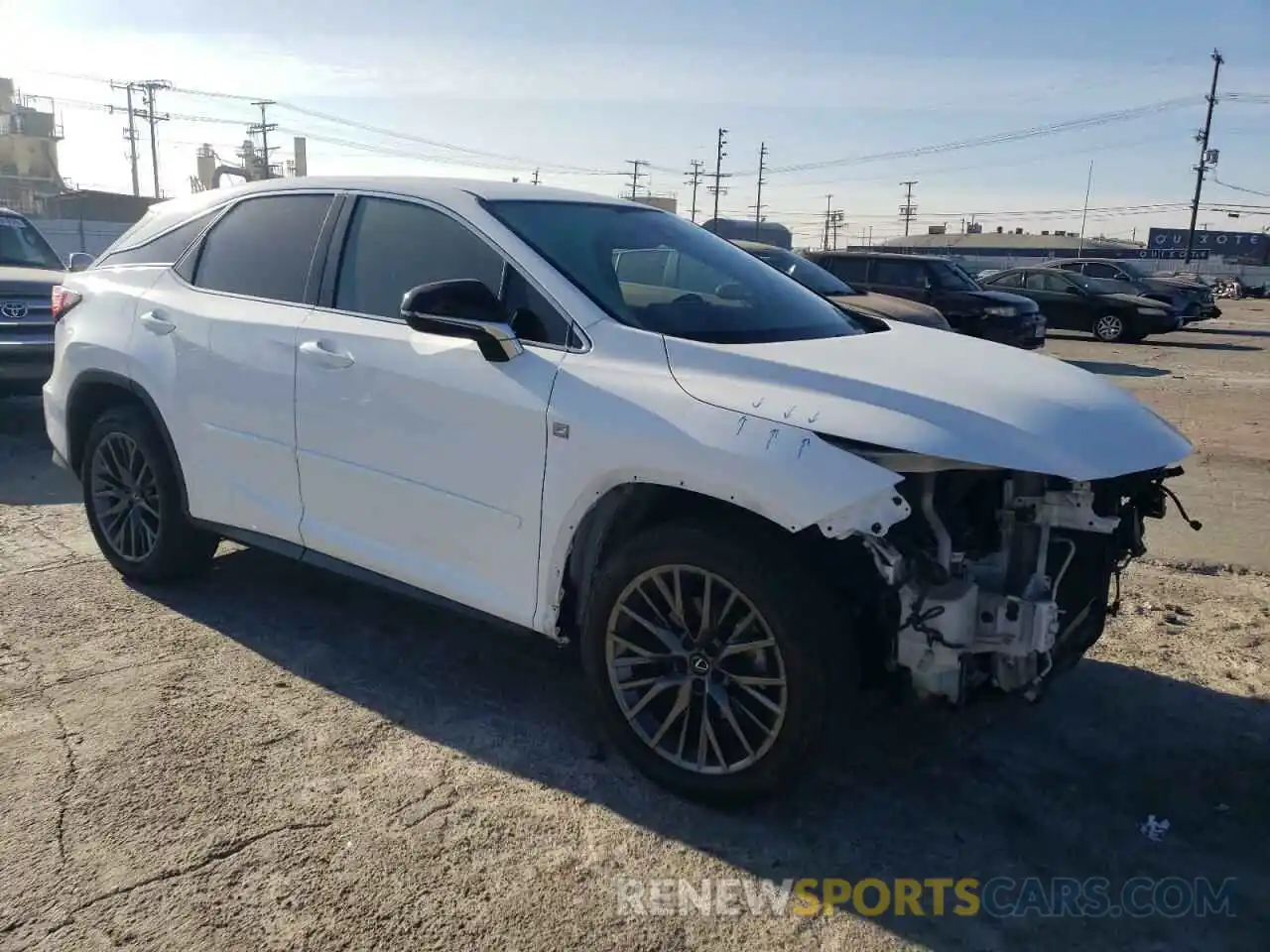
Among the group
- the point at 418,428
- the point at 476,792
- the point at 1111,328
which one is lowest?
the point at 476,792

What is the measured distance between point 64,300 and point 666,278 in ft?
10.6

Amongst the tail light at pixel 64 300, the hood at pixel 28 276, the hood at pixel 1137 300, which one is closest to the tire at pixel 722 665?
the tail light at pixel 64 300

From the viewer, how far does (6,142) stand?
73938 millimetres

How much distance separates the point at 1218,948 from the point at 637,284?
2589mm

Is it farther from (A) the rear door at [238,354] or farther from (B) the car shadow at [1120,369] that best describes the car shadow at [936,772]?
(B) the car shadow at [1120,369]

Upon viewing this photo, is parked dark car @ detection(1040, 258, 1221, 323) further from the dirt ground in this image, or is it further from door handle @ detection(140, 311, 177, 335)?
door handle @ detection(140, 311, 177, 335)

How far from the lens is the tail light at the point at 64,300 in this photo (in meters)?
5.00

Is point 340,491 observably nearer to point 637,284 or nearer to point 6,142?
point 637,284

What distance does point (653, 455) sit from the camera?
298 centimetres

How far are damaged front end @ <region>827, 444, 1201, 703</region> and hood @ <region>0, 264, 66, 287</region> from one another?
802cm

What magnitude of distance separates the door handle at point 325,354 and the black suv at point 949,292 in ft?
41.6

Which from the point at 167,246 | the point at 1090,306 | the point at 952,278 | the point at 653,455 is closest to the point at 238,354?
the point at 167,246

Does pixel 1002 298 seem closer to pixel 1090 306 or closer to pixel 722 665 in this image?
pixel 1090 306

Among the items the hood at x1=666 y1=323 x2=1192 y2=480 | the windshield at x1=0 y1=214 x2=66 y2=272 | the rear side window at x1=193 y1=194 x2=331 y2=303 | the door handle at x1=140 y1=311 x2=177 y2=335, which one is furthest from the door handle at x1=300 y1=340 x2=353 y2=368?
the windshield at x1=0 y1=214 x2=66 y2=272
